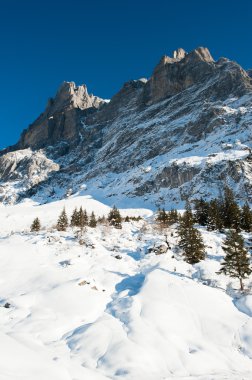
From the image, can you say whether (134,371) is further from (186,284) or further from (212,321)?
(186,284)

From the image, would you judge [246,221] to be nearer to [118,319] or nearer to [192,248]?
[192,248]

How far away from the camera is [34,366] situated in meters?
9.91

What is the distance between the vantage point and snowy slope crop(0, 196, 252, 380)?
41.7ft

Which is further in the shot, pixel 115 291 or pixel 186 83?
pixel 186 83

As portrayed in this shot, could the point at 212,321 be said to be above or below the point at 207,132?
below

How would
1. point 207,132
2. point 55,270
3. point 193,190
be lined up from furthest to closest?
point 207,132, point 193,190, point 55,270

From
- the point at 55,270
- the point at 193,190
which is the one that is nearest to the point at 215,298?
the point at 55,270

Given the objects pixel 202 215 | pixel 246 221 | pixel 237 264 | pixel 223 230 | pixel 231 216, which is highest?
pixel 202 215

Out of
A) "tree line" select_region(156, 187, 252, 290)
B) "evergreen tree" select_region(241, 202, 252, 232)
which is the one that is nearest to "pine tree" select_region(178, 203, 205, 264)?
"tree line" select_region(156, 187, 252, 290)

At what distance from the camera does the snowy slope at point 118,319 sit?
1270 centimetres

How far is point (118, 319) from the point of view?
1736 cm

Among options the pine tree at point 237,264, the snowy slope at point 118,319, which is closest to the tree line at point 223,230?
the pine tree at point 237,264

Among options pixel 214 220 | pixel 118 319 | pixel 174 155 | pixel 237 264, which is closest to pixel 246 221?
pixel 214 220

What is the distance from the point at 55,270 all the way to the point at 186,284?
1051cm
